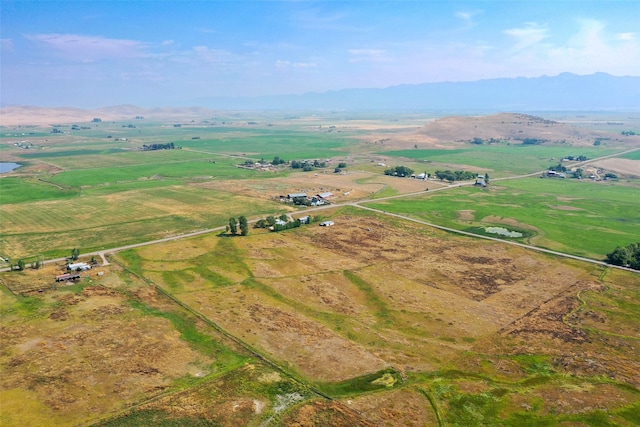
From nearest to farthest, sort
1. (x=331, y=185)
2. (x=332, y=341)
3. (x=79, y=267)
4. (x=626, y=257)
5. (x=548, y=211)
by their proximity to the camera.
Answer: (x=332, y=341) → (x=79, y=267) → (x=626, y=257) → (x=548, y=211) → (x=331, y=185)

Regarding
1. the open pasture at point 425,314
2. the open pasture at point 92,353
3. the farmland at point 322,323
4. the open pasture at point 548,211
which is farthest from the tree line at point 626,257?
the open pasture at point 92,353

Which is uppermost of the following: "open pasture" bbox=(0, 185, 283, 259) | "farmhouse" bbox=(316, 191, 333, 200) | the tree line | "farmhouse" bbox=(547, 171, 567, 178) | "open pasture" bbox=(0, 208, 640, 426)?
"farmhouse" bbox=(547, 171, 567, 178)

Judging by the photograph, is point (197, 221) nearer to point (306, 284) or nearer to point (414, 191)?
point (306, 284)

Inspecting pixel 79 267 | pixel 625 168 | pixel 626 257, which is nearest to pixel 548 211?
pixel 626 257

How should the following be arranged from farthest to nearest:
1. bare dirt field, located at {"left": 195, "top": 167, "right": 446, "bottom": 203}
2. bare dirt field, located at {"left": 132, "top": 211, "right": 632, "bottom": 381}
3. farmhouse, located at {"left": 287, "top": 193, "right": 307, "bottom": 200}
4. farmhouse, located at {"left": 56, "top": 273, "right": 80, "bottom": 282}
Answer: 1. bare dirt field, located at {"left": 195, "top": 167, "right": 446, "bottom": 203}
2. farmhouse, located at {"left": 287, "top": 193, "right": 307, "bottom": 200}
3. farmhouse, located at {"left": 56, "top": 273, "right": 80, "bottom": 282}
4. bare dirt field, located at {"left": 132, "top": 211, "right": 632, "bottom": 381}

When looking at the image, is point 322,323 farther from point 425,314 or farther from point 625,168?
point 625,168

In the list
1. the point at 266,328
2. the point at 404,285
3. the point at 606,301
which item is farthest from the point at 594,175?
the point at 266,328

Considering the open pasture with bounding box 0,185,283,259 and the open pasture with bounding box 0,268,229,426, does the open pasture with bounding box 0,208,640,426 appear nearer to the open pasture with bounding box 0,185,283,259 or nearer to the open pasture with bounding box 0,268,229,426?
the open pasture with bounding box 0,268,229,426

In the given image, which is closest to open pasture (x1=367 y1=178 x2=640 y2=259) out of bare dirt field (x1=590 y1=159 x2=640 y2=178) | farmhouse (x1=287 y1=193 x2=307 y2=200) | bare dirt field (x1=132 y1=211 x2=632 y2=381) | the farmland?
the farmland
